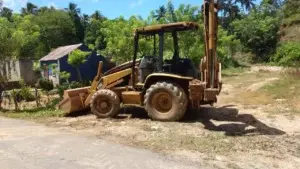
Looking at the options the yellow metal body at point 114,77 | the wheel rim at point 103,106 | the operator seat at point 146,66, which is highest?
the operator seat at point 146,66

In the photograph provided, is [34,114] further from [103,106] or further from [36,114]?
[103,106]

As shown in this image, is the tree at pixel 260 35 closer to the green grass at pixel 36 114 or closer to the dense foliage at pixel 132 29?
the dense foliage at pixel 132 29

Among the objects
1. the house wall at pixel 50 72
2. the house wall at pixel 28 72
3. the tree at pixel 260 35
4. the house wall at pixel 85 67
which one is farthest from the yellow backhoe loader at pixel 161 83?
the tree at pixel 260 35

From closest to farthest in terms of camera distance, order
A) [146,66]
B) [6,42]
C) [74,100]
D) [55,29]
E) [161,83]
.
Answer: [161,83] < [146,66] < [74,100] < [6,42] < [55,29]

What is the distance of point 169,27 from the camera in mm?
10297

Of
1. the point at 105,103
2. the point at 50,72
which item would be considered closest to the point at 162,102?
the point at 105,103

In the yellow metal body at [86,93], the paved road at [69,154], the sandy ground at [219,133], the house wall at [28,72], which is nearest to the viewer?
the paved road at [69,154]

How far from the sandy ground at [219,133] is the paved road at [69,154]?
488 millimetres

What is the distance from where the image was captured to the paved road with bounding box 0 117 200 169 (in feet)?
20.8

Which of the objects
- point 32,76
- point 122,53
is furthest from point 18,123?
point 32,76

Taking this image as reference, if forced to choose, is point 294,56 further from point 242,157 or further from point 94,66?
point 242,157

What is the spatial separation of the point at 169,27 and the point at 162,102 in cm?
201

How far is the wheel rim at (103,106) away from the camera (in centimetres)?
1123

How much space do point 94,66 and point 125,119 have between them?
19.8m
